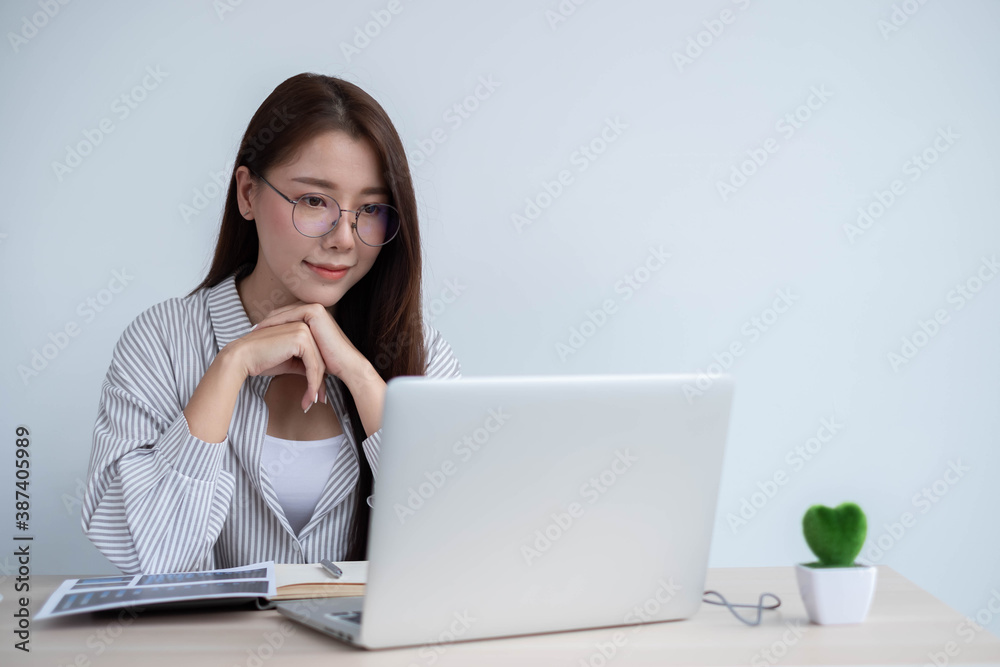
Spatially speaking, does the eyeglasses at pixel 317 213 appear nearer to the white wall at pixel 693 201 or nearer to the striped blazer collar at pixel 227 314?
the striped blazer collar at pixel 227 314

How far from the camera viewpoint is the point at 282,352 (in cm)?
137

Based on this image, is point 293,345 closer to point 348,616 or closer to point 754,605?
point 348,616


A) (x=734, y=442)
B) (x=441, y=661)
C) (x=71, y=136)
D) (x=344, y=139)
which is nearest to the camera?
(x=441, y=661)

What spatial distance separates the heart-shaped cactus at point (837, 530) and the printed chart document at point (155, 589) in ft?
2.20

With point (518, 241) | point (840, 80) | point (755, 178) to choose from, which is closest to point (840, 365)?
point (755, 178)

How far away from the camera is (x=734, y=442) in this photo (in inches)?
88.4

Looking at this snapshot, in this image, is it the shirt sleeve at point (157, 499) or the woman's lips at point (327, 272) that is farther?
the woman's lips at point (327, 272)

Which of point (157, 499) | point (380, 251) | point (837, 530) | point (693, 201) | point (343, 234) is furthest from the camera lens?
point (693, 201)

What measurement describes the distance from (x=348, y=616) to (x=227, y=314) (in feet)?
2.69

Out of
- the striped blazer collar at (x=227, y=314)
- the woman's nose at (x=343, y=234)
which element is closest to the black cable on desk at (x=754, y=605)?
the woman's nose at (x=343, y=234)

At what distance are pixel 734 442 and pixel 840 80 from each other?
1.07 metres

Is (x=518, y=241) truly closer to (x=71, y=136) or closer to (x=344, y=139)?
(x=344, y=139)

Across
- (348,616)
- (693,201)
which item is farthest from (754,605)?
(693,201)

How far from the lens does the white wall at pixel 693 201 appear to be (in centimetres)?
199
